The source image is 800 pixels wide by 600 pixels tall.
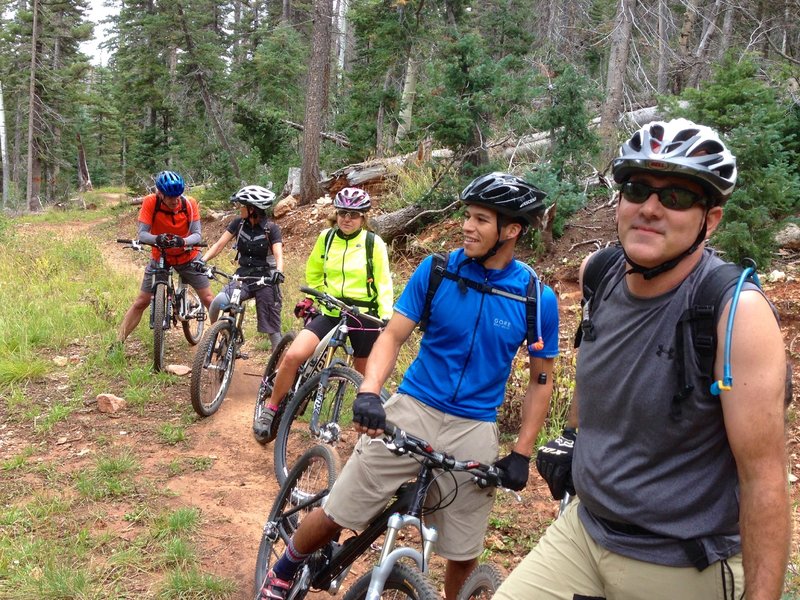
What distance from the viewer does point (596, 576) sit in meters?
2.00

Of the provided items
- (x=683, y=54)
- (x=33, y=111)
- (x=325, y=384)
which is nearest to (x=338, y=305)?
(x=325, y=384)

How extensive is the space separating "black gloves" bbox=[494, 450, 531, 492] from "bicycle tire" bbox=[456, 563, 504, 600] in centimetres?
38

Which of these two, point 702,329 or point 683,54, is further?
point 683,54

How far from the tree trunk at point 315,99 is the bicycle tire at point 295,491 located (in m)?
14.0

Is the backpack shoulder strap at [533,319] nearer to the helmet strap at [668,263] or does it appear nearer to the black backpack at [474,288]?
the black backpack at [474,288]

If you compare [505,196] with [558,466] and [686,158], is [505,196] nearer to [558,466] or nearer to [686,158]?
[686,158]

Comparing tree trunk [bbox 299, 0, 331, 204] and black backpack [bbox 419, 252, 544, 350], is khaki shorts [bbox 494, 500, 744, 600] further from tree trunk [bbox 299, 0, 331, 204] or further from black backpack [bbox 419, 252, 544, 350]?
tree trunk [bbox 299, 0, 331, 204]

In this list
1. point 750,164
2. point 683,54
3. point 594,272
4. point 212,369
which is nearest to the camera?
point 594,272

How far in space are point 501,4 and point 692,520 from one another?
24.2 metres

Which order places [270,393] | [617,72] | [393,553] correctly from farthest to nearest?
[617,72], [270,393], [393,553]

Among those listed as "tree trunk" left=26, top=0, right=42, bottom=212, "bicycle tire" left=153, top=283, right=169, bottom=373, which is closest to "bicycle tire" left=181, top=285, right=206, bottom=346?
"bicycle tire" left=153, top=283, right=169, bottom=373

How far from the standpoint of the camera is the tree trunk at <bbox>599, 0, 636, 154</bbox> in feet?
42.3

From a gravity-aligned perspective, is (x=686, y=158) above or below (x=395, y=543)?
above

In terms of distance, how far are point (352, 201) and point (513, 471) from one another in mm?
3027
